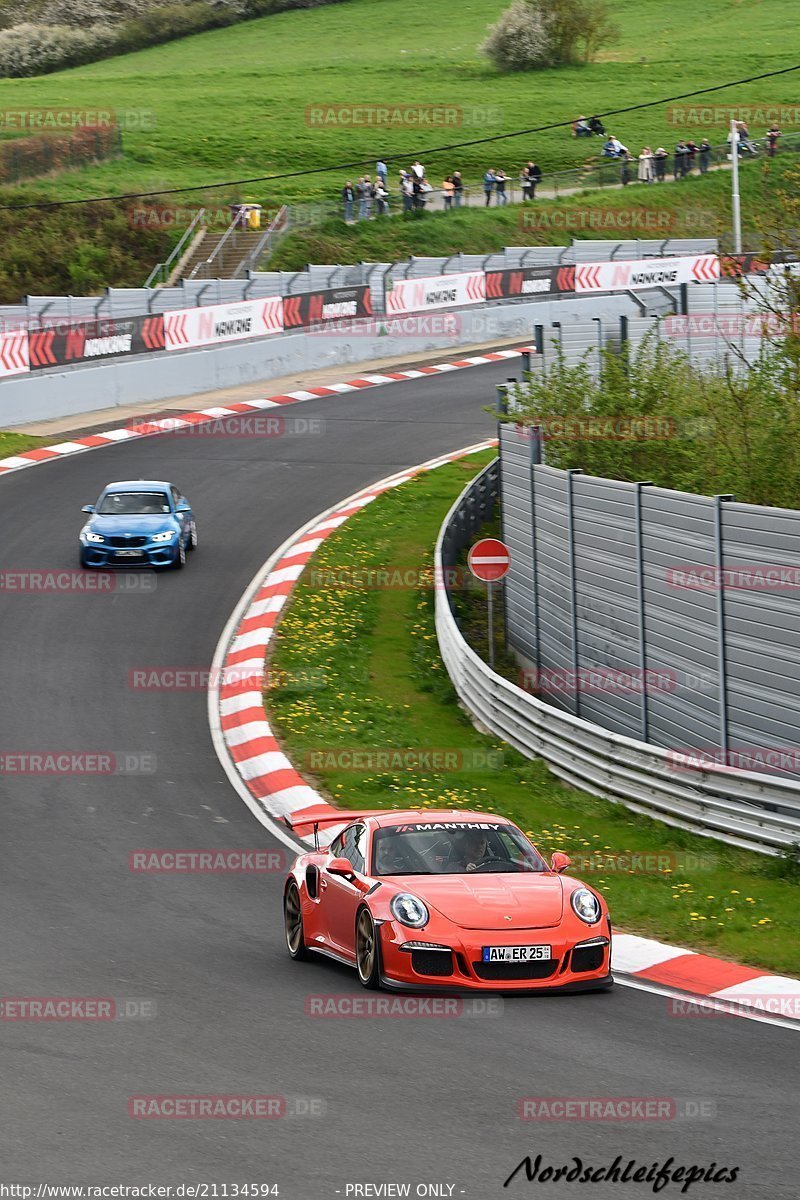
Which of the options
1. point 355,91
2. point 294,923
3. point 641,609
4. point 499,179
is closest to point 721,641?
point 641,609

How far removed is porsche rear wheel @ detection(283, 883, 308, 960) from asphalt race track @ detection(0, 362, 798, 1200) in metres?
0.12

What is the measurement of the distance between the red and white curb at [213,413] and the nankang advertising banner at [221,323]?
238 centimetres

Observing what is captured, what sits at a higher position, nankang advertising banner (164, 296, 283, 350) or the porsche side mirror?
nankang advertising banner (164, 296, 283, 350)

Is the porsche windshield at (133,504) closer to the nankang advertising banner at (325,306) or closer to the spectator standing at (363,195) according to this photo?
the nankang advertising banner at (325,306)

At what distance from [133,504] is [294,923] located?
14.7 meters

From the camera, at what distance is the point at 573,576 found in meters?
17.6

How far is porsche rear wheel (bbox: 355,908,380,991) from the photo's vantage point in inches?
387

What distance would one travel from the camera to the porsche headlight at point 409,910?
9758mm

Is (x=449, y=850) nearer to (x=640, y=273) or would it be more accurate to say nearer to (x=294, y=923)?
(x=294, y=923)

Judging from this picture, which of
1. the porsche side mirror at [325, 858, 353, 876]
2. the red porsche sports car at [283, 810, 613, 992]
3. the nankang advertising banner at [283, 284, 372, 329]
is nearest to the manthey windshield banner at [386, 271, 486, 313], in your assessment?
the nankang advertising banner at [283, 284, 372, 329]

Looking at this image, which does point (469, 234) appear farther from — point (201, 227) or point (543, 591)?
point (543, 591)

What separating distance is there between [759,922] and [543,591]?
322 inches

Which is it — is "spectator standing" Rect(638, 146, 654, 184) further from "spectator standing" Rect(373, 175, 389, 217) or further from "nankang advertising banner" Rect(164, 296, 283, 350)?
"nankang advertising banner" Rect(164, 296, 283, 350)

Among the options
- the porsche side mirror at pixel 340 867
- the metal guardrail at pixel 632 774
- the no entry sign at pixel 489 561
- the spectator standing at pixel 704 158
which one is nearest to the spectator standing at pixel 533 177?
the spectator standing at pixel 704 158
